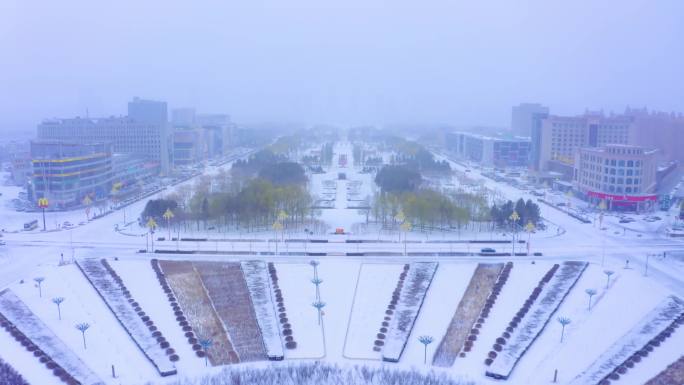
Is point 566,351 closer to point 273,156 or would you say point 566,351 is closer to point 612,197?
point 612,197

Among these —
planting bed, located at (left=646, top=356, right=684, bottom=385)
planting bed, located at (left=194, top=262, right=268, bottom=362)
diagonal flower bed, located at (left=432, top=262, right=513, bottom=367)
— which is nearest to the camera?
planting bed, located at (left=646, top=356, right=684, bottom=385)

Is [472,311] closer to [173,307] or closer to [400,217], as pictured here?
[400,217]

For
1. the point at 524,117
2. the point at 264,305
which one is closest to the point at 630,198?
the point at 264,305

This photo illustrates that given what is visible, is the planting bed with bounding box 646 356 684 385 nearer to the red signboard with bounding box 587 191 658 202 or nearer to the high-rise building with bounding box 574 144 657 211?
the red signboard with bounding box 587 191 658 202

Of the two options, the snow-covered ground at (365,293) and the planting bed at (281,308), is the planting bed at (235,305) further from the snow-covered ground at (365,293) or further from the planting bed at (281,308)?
the snow-covered ground at (365,293)

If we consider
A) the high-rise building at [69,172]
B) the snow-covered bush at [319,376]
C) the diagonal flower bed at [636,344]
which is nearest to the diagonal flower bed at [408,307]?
the snow-covered bush at [319,376]

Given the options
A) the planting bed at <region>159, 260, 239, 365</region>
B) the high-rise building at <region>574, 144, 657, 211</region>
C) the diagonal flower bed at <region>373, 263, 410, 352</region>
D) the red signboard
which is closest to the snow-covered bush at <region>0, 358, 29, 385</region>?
the planting bed at <region>159, 260, 239, 365</region>
